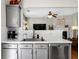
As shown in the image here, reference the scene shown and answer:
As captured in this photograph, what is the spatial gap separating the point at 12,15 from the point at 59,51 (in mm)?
1837

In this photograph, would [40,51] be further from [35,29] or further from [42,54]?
[35,29]

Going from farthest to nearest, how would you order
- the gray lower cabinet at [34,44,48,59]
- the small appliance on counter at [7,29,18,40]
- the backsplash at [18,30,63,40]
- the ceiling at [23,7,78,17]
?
the ceiling at [23,7,78,17], the backsplash at [18,30,63,40], the small appliance on counter at [7,29,18,40], the gray lower cabinet at [34,44,48,59]

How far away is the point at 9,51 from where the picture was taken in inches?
174

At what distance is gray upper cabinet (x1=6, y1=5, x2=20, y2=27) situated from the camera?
492 cm

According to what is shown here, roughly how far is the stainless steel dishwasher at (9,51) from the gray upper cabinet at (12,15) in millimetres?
818

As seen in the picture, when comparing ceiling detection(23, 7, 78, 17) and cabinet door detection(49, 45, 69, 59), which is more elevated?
ceiling detection(23, 7, 78, 17)

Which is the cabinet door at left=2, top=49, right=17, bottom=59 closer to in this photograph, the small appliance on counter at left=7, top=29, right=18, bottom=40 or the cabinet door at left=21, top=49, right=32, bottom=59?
the cabinet door at left=21, top=49, right=32, bottom=59

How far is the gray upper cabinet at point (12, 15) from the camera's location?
4918mm

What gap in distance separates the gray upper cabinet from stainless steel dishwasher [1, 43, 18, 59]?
0.82 m

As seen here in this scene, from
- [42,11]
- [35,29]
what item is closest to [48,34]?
[35,29]

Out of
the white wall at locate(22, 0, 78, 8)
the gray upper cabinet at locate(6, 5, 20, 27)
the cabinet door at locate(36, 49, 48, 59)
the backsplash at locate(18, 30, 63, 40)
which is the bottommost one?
the cabinet door at locate(36, 49, 48, 59)

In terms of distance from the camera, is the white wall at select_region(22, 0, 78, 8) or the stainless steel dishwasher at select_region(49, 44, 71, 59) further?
the white wall at select_region(22, 0, 78, 8)

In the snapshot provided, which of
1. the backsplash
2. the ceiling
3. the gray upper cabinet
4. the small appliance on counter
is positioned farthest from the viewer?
the ceiling

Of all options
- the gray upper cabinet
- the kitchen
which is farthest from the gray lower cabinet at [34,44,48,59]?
the gray upper cabinet
